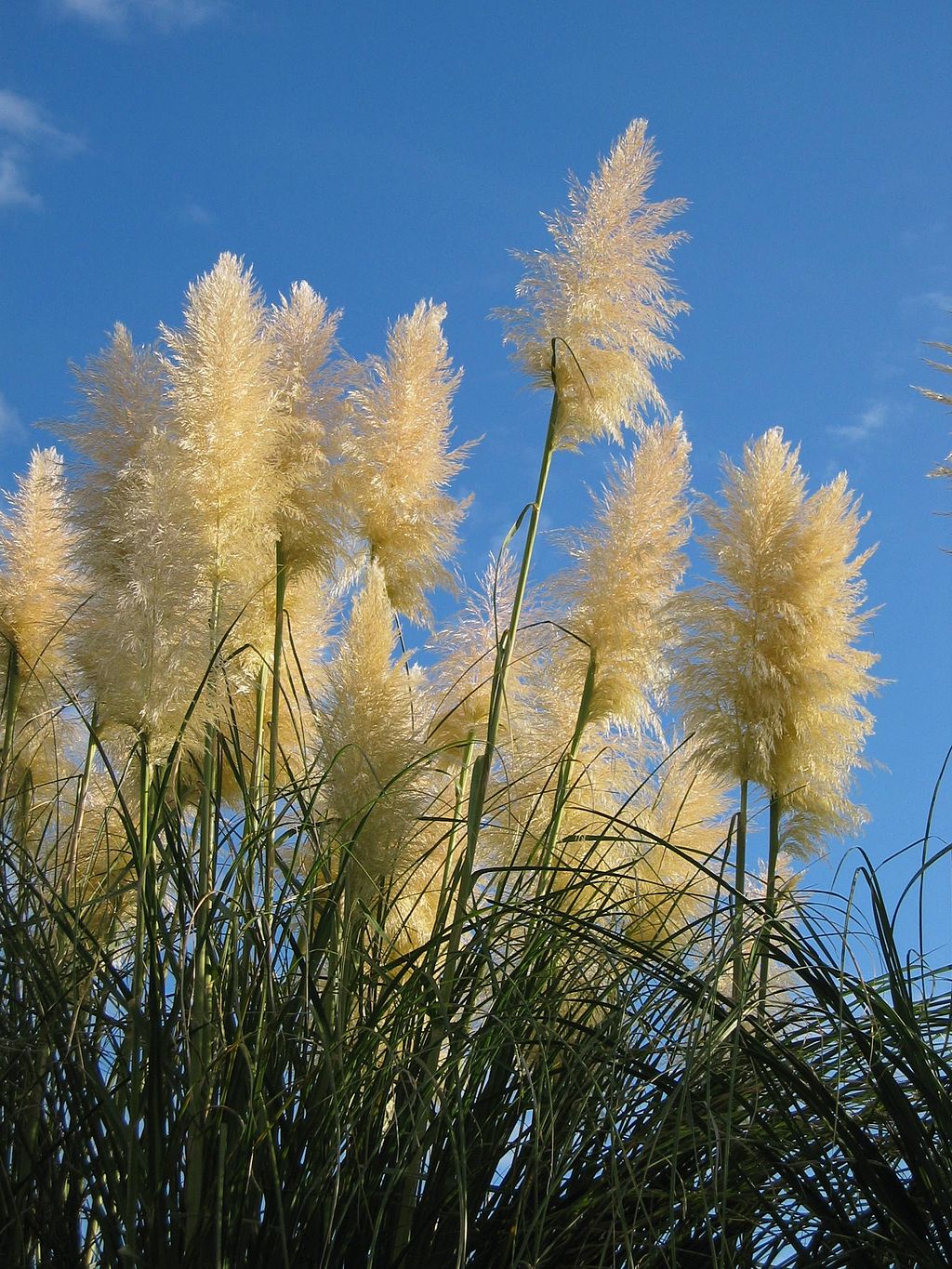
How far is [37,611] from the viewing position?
496 cm

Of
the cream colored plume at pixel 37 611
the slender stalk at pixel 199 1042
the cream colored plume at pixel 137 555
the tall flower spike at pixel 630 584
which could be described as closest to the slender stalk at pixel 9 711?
the cream colored plume at pixel 37 611

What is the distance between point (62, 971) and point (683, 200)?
2.79 metres

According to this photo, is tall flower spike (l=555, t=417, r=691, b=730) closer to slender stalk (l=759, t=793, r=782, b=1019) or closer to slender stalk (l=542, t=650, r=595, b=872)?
slender stalk (l=542, t=650, r=595, b=872)

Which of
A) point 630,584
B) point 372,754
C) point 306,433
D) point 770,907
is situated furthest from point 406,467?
point 770,907

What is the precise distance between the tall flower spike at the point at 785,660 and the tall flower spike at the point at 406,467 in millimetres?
948

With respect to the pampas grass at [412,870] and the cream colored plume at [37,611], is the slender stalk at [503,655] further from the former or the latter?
the cream colored plume at [37,611]

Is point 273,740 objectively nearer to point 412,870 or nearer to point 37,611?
point 412,870

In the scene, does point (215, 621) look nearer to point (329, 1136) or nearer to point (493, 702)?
point (493, 702)

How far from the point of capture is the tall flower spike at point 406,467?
456cm

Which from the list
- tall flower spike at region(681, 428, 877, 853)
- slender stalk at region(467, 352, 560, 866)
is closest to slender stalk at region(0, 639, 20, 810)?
slender stalk at region(467, 352, 560, 866)

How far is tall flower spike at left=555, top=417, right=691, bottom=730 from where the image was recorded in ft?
13.8

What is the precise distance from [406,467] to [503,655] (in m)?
1.72

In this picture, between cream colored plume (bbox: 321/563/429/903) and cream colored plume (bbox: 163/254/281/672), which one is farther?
cream colored plume (bbox: 163/254/281/672)

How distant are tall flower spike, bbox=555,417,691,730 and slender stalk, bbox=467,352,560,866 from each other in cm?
82
